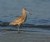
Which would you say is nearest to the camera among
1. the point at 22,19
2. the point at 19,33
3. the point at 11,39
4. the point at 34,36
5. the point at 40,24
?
the point at 11,39

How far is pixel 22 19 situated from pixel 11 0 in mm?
10459

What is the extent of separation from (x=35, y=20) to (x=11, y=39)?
15.6 ft

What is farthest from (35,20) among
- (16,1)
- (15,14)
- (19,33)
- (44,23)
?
(16,1)

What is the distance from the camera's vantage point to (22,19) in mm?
10312

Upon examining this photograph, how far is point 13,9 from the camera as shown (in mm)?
16234

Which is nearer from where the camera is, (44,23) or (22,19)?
(22,19)

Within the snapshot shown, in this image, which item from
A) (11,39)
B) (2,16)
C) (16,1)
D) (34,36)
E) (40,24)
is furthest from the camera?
(16,1)

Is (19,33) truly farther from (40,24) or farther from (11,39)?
(40,24)

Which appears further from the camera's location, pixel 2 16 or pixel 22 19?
pixel 2 16

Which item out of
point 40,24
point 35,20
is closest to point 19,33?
point 40,24

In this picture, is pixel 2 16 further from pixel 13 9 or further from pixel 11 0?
pixel 11 0

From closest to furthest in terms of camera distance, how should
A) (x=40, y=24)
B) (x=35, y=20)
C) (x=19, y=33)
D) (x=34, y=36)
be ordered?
(x=34, y=36), (x=19, y=33), (x=40, y=24), (x=35, y=20)

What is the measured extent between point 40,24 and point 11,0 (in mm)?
8909

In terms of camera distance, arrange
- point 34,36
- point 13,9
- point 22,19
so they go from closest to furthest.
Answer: point 34,36 < point 22,19 < point 13,9
